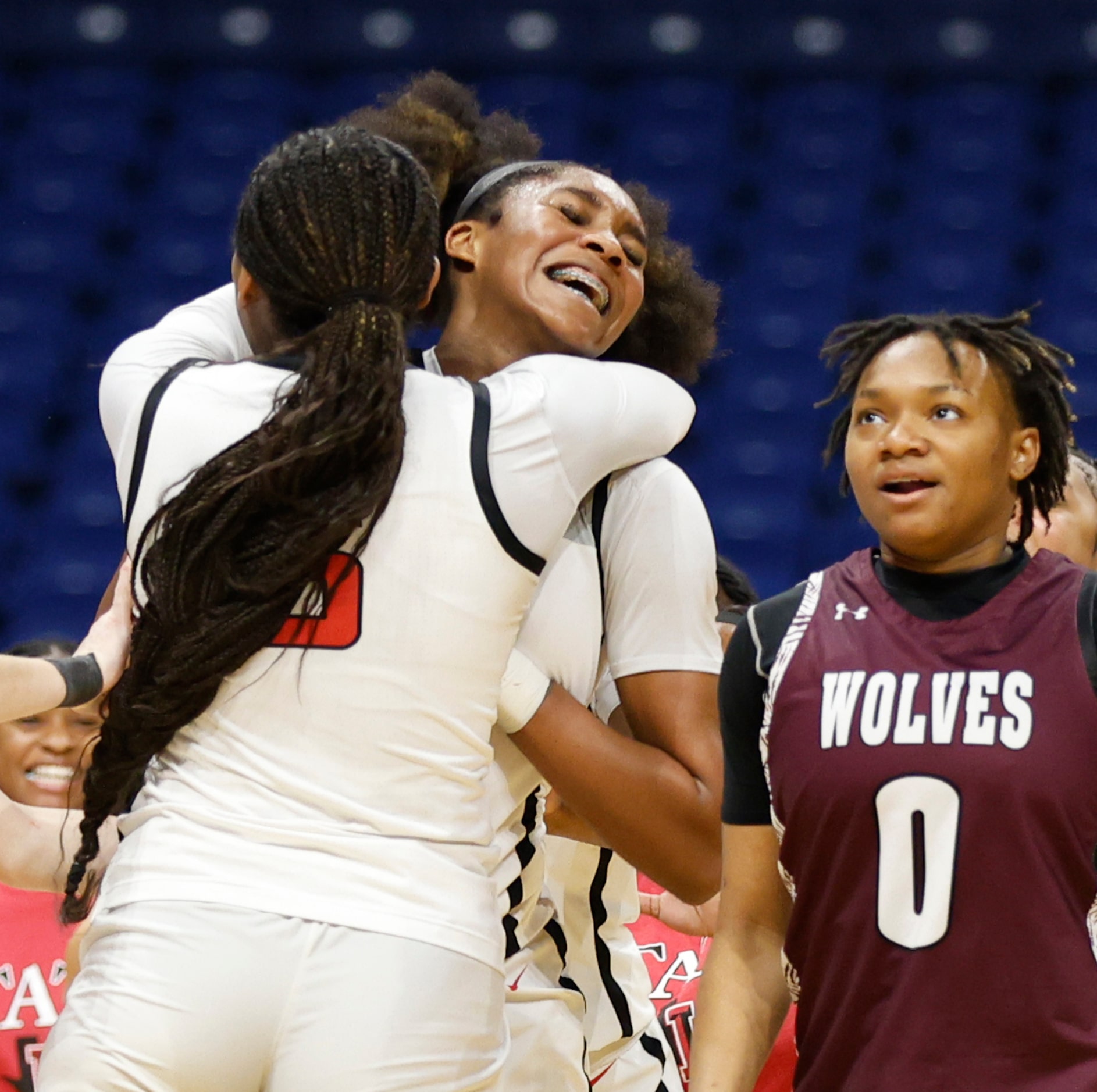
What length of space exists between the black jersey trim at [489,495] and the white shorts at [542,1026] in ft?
2.04

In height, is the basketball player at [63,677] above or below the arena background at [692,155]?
below

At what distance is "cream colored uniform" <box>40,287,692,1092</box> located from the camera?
1.76m

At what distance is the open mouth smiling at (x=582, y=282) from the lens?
2.63m

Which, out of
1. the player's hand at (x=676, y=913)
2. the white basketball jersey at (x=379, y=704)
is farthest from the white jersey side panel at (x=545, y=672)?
the player's hand at (x=676, y=913)

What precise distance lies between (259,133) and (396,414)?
688cm

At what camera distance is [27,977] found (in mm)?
3484

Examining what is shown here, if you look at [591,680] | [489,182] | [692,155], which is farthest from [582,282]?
[692,155]

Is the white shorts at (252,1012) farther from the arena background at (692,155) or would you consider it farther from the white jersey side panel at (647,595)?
the arena background at (692,155)

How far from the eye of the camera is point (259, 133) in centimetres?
842

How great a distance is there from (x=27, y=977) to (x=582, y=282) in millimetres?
1912

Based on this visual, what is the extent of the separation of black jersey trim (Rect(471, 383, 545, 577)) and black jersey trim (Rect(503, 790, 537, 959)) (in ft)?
1.52

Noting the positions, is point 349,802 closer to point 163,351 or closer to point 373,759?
point 373,759

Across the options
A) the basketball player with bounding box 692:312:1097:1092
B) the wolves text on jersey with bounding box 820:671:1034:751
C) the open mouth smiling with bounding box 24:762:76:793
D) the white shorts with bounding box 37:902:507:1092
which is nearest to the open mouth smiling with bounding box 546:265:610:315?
the basketball player with bounding box 692:312:1097:1092

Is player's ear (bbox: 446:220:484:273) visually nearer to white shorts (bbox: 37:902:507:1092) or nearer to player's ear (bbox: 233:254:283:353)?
player's ear (bbox: 233:254:283:353)
